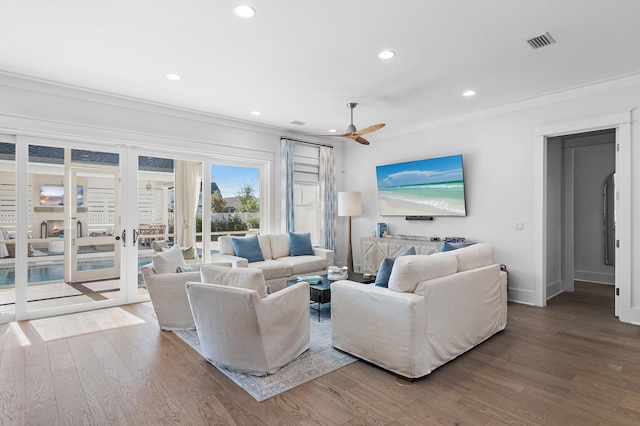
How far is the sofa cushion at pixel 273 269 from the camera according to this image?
508 centimetres

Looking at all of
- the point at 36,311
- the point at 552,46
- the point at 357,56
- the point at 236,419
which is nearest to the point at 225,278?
the point at 236,419

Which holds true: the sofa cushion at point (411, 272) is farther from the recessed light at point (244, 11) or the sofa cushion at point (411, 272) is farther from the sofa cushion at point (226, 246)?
the sofa cushion at point (226, 246)

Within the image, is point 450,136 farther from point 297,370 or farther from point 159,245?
point 159,245

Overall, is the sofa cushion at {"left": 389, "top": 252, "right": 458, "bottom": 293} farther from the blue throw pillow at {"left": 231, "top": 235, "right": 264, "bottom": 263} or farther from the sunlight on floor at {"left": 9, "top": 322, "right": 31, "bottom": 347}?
the sunlight on floor at {"left": 9, "top": 322, "right": 31, "bottom": 347}

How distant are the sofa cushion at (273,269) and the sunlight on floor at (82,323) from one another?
1.63 m

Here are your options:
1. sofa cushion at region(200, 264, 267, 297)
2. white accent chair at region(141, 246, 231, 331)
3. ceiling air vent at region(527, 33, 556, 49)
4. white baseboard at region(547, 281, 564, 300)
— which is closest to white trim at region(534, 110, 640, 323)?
white baseboard at region(547, 281, 564, 300)

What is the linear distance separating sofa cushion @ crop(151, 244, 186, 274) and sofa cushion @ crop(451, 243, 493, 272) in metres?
2.99

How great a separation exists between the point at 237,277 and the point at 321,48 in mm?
2231

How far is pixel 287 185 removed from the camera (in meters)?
6.48

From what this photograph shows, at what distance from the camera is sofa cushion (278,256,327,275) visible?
17.8 feet

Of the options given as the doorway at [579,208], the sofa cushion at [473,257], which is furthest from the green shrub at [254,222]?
the doorway at [579,208]

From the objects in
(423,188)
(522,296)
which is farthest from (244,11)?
(522,296)

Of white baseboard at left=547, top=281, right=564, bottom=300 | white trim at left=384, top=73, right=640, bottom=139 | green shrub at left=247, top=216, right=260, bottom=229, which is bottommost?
white baseboard at left=547, top=281, right=564, bottom=300

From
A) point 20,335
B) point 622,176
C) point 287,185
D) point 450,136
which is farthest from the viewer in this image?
point 287,185
